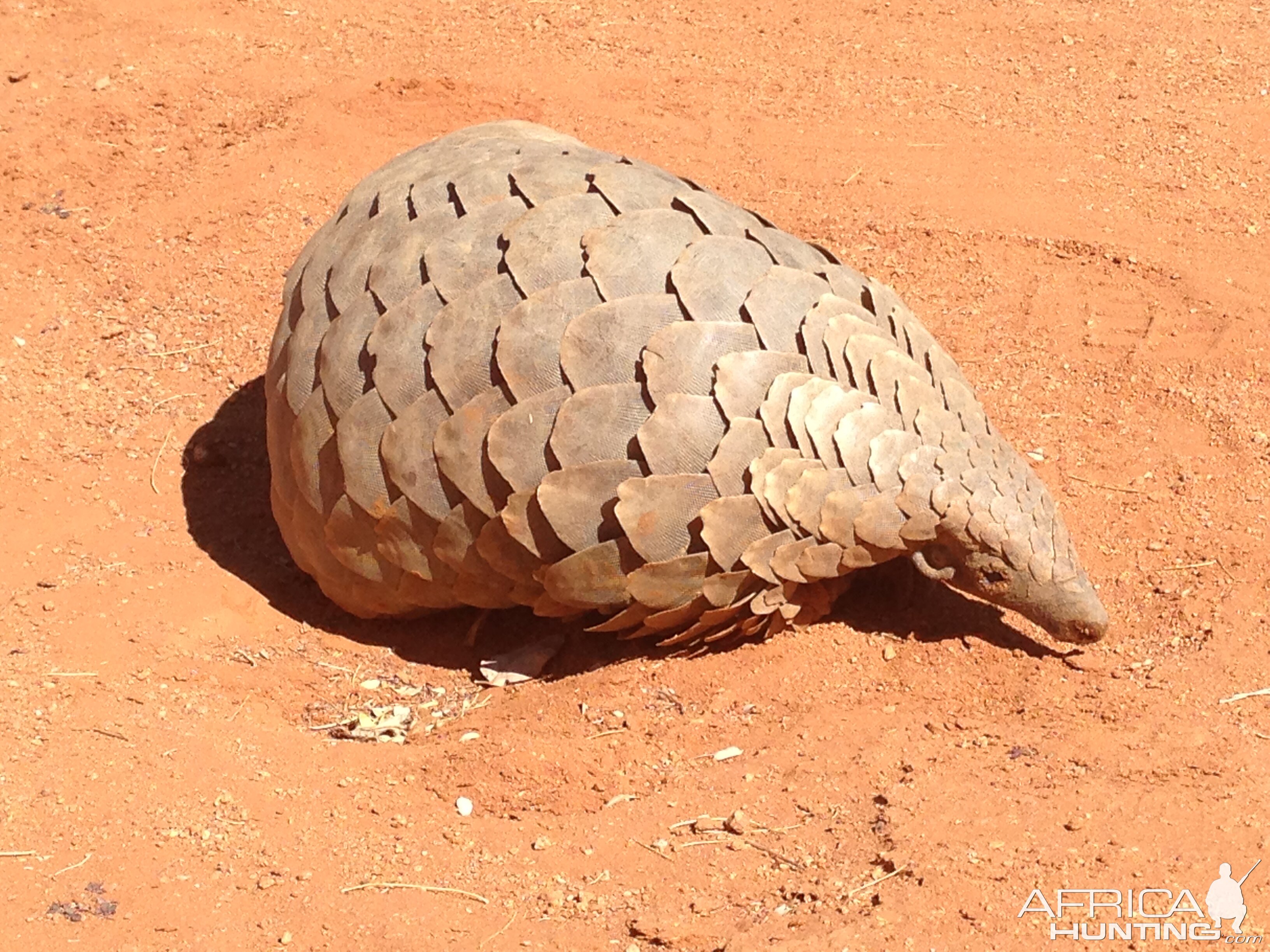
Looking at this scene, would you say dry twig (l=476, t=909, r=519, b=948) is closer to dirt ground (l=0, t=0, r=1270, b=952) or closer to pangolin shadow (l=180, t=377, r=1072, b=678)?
dirt ground (l=0, t=0, r=1270, b=952)

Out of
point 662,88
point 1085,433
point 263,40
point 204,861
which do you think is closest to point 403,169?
point 204,861

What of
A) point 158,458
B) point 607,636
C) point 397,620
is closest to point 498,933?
point 607,636

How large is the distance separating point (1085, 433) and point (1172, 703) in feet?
5.35

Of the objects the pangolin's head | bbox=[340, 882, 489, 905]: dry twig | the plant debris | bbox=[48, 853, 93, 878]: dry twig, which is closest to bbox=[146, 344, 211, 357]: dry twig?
the plant debris

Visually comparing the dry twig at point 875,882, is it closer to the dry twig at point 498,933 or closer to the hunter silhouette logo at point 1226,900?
the hunter silhouette logo at point 1226,900

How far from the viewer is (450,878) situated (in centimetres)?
378

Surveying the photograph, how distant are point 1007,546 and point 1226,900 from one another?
117 cm

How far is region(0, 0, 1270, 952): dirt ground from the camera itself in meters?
3.66

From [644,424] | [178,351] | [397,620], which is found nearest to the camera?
[644,424]

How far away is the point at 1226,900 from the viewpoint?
10.6ft

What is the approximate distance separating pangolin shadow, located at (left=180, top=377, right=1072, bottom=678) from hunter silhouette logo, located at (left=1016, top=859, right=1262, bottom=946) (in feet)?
3.88

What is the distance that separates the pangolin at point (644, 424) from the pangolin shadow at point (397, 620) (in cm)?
25

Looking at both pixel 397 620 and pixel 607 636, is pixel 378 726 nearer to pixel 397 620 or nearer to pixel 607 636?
pixel 397 620

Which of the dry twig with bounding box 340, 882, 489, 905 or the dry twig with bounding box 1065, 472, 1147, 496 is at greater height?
the dry twig with bounding box 1065, 472, 1147, 496
